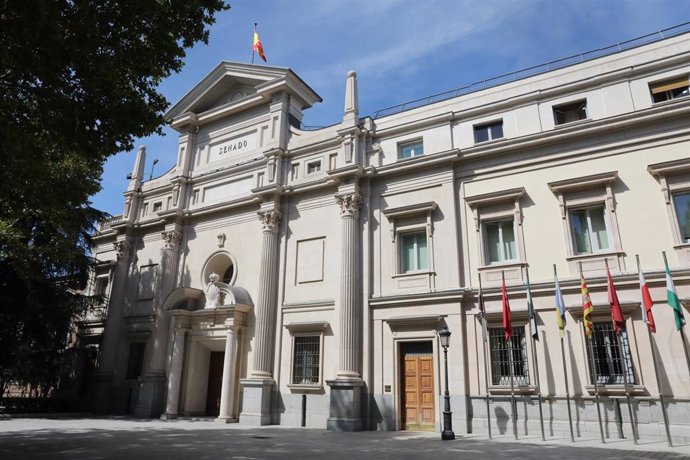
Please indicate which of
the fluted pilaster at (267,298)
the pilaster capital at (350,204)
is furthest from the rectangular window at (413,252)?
the fluted pilaster at (267,298)

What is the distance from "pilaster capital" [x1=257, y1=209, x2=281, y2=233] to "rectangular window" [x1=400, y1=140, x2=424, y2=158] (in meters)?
6.05

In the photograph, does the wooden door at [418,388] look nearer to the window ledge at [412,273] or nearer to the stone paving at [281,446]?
the stone paving at [281,446]

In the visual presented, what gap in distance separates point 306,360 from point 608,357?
1066cm

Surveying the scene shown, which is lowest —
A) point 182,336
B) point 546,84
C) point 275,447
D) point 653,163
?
point 275,447

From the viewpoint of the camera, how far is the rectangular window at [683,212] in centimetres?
1443

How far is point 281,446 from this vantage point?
12203 mm

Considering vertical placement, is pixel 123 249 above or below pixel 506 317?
above

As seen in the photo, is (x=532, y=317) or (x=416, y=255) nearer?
(x=532, y=317)

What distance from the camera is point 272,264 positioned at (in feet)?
68.9

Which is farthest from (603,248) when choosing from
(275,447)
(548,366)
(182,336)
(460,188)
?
(182,336)

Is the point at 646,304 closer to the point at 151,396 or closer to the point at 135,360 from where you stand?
the point at 151,396

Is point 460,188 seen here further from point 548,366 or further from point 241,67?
point 241,67

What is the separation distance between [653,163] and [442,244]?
279 inches

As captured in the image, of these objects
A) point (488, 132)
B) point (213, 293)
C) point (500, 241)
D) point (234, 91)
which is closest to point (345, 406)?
point (500, 241)
